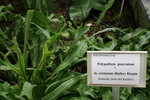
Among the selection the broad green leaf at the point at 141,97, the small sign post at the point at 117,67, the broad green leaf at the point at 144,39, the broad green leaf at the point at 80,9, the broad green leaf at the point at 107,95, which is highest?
the broad green leaf at the point at 80,9

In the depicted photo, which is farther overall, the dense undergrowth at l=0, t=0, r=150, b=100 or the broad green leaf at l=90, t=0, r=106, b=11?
the broad green leaf at l=90, t=0, r=106, b=11

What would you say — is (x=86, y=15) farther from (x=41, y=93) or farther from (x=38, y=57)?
(x=41, y=93)

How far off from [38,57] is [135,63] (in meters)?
0.65

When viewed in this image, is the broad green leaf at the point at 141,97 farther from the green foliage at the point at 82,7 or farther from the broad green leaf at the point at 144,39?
the green foliage at the point at 82,7

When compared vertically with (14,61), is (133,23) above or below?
above

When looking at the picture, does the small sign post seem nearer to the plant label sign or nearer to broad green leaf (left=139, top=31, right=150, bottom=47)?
the plant label sign

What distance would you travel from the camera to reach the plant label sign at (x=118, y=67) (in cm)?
109

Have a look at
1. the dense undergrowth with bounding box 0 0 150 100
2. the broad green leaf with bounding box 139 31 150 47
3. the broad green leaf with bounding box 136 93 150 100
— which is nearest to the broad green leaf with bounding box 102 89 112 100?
the dense undergrowth with bounding box 0 0 150 100

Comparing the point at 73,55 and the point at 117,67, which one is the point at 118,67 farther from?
the point at 73,55

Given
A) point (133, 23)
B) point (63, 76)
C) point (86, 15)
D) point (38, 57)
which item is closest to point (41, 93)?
point (63, 76)

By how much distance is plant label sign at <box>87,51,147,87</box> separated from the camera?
1092 mm

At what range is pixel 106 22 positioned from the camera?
6.97 feet

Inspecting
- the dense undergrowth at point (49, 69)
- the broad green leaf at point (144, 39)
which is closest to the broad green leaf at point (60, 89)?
the dense undergrowth at point (49, 69)

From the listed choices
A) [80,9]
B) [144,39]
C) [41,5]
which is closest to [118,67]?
[144,39]
